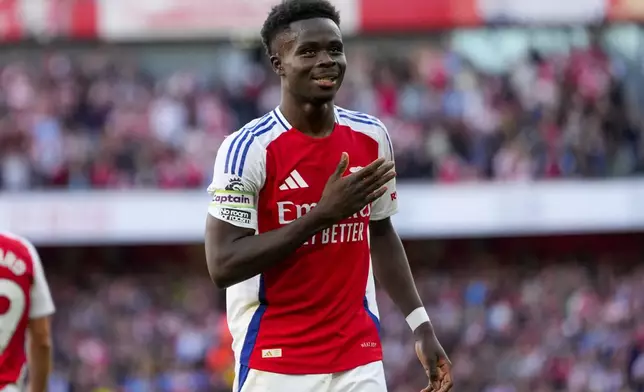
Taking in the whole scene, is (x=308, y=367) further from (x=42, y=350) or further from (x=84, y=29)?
(x=84, y=29)

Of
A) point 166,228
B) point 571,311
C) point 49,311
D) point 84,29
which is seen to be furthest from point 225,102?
point 49,311

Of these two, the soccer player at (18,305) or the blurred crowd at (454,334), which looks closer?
the soccer player at (18,305)

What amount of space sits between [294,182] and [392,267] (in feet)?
2.27

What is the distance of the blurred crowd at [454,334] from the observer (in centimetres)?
1642

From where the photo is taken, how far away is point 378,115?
18.5 m

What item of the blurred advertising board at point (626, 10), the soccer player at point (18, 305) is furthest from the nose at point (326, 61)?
the blurred advertising board at point (626, 10)

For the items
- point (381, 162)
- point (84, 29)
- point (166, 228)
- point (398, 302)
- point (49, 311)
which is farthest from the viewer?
point (84, 29)

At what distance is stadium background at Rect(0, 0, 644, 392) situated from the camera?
16844 mm

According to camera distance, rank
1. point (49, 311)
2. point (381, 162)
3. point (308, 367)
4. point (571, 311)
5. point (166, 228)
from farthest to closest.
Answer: point (166, 228), point (571, 311), point (49, 311), point (308, 367), point (381, 162)

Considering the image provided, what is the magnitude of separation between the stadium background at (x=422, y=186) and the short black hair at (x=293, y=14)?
1184cm

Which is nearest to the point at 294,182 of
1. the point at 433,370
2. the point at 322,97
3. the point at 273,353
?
the point at 322,97

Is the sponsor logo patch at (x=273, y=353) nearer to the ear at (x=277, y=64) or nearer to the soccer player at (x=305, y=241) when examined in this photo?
the soccer player at (x=305, y=241)

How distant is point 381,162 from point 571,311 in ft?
43.0

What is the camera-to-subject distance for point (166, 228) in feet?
60.3
